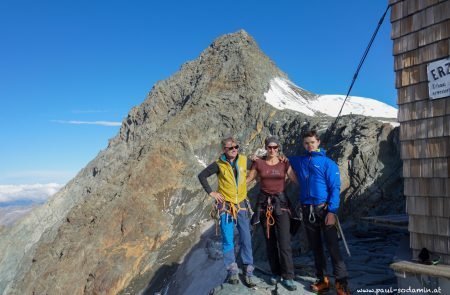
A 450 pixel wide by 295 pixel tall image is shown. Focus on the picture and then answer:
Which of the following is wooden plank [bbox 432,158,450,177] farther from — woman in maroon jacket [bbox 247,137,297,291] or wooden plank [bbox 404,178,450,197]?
woman in maroon jacket [bbox 247,137,297,291]

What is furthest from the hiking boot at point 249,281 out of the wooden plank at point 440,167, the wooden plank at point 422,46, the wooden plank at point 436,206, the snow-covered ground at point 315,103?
the snow-covered ground at point 315,103

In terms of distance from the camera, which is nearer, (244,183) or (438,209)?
(438,209)

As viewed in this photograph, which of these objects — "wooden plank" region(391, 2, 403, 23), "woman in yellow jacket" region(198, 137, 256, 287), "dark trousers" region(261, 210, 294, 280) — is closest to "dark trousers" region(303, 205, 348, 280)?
"dark trousers" region(261, 210, 294, 280)

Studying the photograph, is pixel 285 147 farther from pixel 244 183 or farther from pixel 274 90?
pixel 244 183

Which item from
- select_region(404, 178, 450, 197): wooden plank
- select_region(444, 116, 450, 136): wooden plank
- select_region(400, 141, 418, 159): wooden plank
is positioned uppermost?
select_region(444, 116, 450, 136): wooden plank

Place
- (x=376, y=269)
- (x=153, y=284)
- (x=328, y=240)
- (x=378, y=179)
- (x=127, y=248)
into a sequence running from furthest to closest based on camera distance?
(x=127, y=248) < (x=153, y=284) < (x=378, y=179) < (x=376, y=269) < (x=328, y=240)

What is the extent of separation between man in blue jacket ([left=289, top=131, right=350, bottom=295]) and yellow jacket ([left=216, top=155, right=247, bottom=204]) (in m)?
0.88

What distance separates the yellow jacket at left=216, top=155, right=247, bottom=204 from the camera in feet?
21.4

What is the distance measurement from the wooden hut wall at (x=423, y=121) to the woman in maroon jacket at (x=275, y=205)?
1.86 metres

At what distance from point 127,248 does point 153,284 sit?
5.21 m

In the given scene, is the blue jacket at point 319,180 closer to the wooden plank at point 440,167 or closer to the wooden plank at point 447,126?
the wooden plank at point 440,167

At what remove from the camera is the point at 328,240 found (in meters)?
6.21

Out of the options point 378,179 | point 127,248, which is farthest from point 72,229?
point 378,179

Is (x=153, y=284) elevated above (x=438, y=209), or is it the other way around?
(x=438, y=209)
